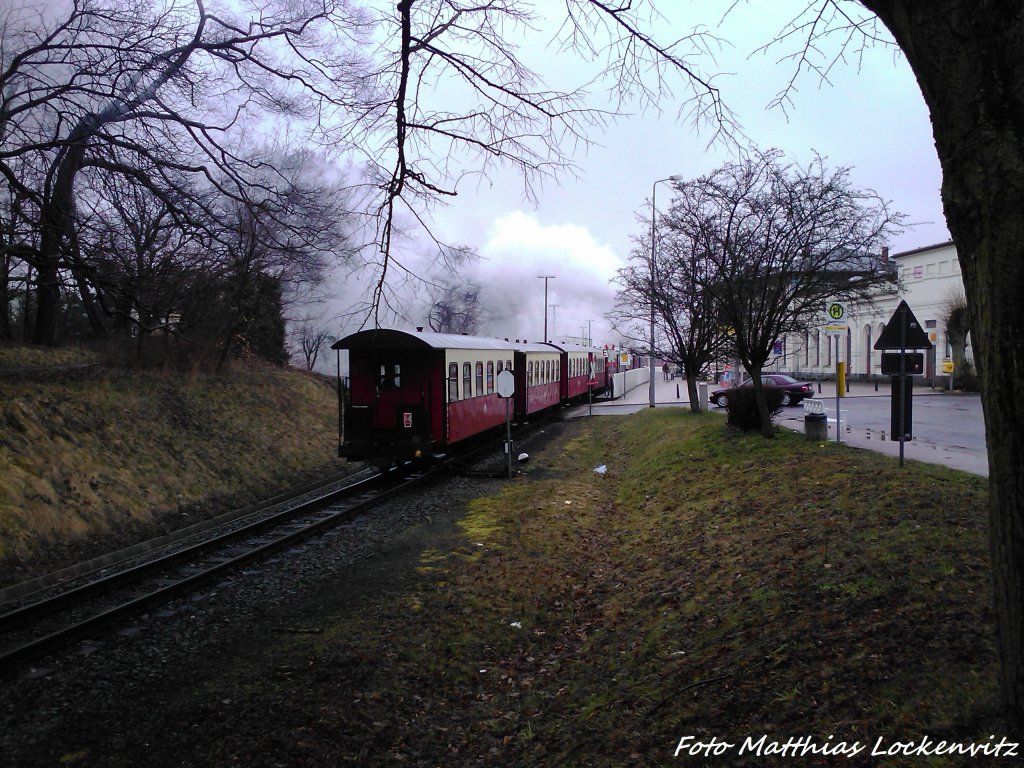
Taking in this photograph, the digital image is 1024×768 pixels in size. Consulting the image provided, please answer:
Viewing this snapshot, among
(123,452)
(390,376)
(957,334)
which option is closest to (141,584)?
(123,452)

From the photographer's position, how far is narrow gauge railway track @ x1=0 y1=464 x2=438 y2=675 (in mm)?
6102

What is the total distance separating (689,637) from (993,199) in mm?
3743

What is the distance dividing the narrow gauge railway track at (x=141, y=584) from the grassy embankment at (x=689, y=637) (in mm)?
2003

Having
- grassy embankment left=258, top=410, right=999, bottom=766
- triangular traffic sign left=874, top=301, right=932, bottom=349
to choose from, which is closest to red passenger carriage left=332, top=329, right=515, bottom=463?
grassy embankment left=258, top=410, right=999, bottom=766

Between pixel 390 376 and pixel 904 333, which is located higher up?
pixel 904 333

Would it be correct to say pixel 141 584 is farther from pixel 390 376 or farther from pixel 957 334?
pixel 957 334

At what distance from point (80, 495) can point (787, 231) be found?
42.4ft

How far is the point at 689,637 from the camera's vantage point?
532cm

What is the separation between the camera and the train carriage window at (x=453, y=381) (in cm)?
1455

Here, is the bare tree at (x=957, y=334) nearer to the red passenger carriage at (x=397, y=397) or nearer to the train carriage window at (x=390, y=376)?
the red passenger carriage at (x=397, y=397)

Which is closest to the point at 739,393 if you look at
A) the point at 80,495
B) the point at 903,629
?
the point at 903,629

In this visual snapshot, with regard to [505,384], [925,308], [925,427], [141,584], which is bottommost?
[141,584]

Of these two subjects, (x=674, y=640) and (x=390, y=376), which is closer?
(x=674, y=640)

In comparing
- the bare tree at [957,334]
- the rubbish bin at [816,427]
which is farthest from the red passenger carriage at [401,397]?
the bare tree at [957,334]
